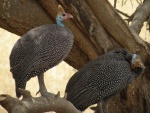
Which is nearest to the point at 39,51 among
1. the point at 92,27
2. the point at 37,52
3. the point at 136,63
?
the point at 37,52

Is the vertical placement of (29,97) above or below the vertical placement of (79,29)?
above

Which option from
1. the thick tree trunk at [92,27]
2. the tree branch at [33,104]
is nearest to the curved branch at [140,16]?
the thick tree trunk at [92,27]

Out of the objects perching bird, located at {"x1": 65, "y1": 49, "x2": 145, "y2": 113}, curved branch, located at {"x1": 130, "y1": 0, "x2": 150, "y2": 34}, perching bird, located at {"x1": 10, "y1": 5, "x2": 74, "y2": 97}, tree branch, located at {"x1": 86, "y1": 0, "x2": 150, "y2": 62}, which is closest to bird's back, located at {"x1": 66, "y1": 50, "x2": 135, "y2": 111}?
perching bird, located at {"x1": 65, "y1": 49, "x2": 145, "y2": 113}

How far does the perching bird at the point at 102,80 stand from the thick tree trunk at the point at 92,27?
0.64m

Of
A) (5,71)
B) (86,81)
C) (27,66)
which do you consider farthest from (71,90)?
(5,71)

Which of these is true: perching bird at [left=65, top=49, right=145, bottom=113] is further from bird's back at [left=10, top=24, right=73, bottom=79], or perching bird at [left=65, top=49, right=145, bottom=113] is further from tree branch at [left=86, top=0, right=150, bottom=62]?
tree branch at [left=86, top=0, right=150, bottom=62]

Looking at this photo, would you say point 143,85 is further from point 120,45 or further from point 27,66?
point 27,66

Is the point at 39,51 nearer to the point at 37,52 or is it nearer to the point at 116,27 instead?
the point at 37,52

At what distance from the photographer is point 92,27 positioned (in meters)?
3.94

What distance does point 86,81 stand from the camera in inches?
129

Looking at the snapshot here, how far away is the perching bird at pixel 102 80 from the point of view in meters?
3.25

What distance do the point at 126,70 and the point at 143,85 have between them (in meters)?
0.90

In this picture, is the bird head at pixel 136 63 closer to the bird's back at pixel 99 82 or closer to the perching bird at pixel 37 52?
the bird's back at pixel 99 82

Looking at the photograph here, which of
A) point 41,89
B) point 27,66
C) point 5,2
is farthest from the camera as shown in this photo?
point 5,2
